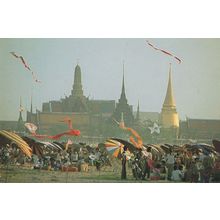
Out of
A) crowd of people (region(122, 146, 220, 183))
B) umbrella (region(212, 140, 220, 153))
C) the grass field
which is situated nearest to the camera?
the grass field

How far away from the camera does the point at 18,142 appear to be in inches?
375

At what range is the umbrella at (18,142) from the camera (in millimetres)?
9500

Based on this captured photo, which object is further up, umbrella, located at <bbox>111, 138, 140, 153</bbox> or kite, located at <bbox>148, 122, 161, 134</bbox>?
kite, located at <bbox>148, 122, 161, 134</bbox>

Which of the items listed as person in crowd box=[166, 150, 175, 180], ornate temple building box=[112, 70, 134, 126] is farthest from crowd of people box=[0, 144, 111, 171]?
person in crowd box=[166, 150, 175, 180]

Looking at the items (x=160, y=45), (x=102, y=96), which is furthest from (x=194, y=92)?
(x=102, y=96)

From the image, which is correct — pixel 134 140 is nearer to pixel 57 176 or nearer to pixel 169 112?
pixel 169 112

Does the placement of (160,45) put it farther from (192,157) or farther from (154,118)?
(192,157)

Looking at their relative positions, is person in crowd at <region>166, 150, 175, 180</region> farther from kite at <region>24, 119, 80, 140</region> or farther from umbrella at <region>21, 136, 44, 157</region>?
umbrella at <region>21, 136, 44, 157</region>

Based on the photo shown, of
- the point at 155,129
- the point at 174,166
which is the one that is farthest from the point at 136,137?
the point at 174,166

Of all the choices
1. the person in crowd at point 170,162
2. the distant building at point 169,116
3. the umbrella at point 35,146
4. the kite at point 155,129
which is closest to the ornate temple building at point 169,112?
the distant building at point 169,116

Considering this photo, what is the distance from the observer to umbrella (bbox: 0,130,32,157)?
9.50m

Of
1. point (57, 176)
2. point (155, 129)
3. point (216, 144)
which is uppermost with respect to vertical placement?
point (155, 129)

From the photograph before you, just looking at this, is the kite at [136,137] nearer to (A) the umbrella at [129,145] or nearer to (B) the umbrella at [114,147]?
(A) the umbrella at [129,145]

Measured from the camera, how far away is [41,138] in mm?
9555
